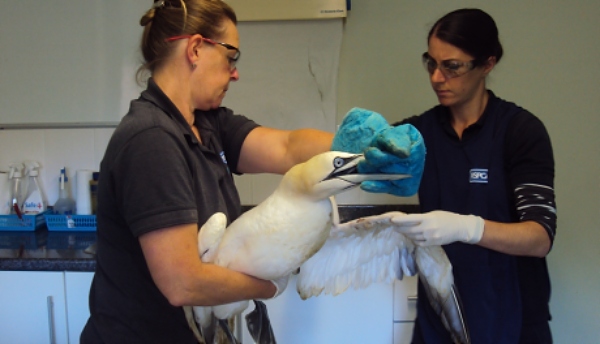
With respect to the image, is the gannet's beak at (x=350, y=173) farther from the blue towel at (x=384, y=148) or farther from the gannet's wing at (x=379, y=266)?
the gannet's wing at (x=379, y=266)

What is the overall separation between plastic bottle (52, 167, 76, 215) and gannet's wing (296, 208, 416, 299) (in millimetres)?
1313

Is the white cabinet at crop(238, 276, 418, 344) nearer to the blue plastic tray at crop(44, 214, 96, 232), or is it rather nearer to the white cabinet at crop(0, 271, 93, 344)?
the white cabinet at crop(0, 271, 93, 344)

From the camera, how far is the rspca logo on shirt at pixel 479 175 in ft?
3.84

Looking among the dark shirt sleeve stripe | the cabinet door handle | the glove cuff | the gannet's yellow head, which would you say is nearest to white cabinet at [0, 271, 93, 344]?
the cabinet door handle

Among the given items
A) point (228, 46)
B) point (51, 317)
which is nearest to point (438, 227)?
point (228, 46)

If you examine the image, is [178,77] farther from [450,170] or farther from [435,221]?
[450,170]

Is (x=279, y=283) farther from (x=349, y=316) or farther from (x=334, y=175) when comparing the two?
(x=349, y=316)

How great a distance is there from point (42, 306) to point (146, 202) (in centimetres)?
112

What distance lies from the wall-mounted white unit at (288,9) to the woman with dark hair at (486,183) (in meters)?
0.70

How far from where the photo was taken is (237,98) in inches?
76.4

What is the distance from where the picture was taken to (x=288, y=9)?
1.84m

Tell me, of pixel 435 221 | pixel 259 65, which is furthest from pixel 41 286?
pixel 435 221

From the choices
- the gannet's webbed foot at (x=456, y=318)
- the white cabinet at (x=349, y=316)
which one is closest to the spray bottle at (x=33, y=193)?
the white cabinet at (x=349, y=316)

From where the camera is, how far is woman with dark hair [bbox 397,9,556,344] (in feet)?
3.56
